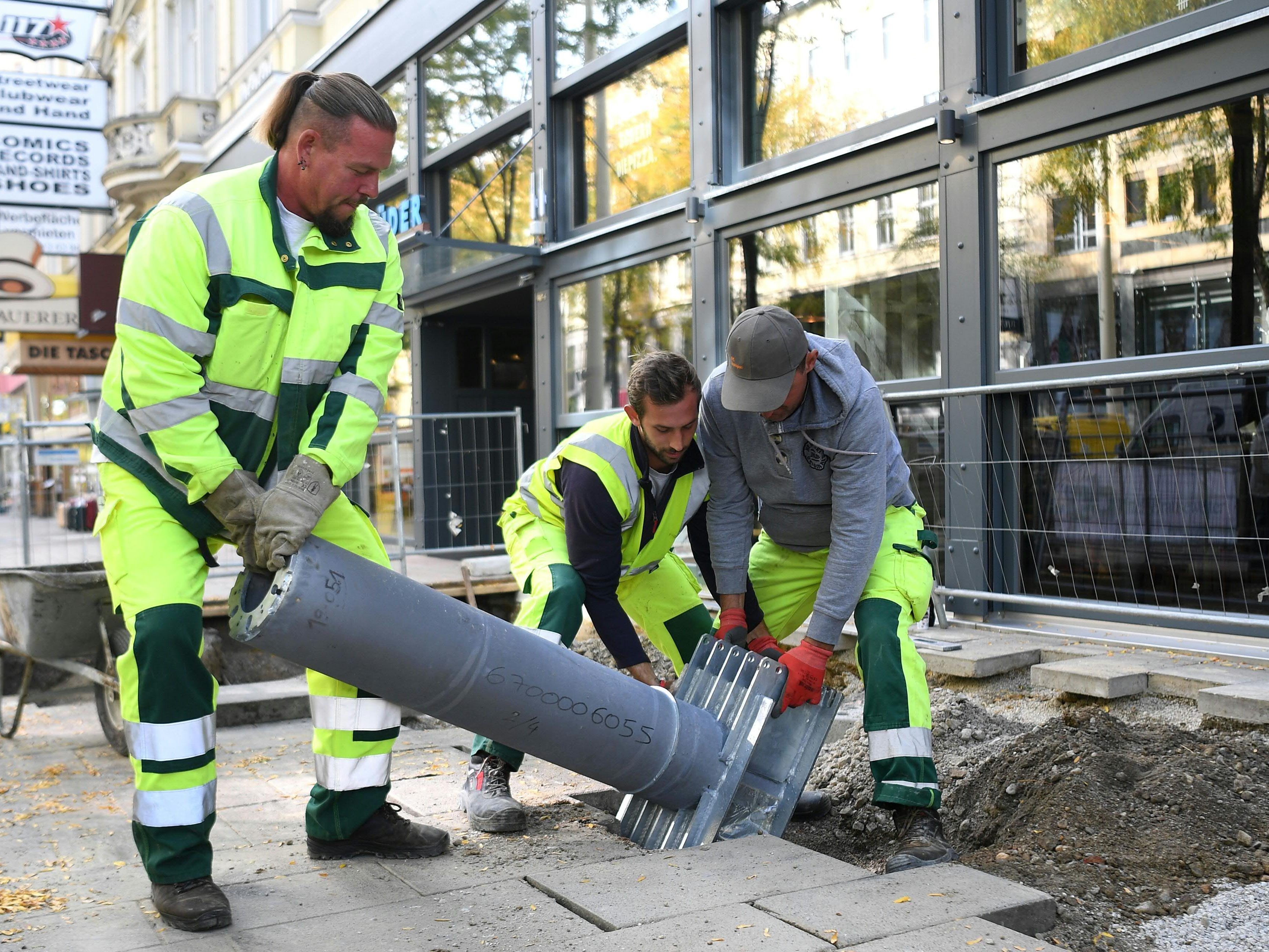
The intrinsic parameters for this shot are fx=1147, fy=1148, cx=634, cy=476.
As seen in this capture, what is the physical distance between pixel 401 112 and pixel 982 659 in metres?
9.83

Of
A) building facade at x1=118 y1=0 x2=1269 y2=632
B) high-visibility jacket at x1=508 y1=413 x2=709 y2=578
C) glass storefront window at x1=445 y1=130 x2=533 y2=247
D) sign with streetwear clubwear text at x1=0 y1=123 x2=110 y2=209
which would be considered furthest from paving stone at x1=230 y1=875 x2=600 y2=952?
sign with streetwear clubwear text at x1=0 y1=123 x2=110 y2=209

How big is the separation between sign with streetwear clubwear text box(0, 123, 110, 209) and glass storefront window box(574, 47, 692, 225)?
6.95m

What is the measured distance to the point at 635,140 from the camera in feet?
30.5

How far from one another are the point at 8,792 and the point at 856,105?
5.87 m

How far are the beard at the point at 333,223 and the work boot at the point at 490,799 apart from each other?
5.89ft

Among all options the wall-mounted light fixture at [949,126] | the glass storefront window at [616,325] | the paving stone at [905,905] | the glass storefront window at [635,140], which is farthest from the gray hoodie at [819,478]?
the glass storefront window at [635,140]

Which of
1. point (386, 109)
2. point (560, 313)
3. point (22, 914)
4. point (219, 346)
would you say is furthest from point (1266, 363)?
point (560, 313)

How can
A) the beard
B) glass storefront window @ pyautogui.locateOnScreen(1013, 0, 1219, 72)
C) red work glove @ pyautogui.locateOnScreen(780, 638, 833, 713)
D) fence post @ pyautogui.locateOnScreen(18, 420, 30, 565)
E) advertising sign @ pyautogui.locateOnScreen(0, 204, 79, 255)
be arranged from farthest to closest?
advertising sign @ pyautogui.locateOnScreen(0, 204, 79, 255)
fence post @ pyautogui.locateOnScreen(18, 420, 30, 565)
glass storefront window @ pyautogui.locateOnScreen(1013, 0, 1219, 72)
red work glove @ pyautogui.locateOnScreen(780, 638, 833, 713)
the beard

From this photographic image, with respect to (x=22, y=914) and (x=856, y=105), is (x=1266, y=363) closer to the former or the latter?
(x=856, y=105)

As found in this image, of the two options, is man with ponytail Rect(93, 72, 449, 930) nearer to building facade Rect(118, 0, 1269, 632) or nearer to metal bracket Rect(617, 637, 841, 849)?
metal bracket Rect(617, 637, 841, 849)

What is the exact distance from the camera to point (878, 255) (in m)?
6.78

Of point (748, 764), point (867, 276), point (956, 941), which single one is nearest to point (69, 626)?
→ point (748, 764)

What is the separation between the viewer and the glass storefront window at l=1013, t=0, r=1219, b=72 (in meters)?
5.33

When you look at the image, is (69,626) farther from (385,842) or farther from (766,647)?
(766,647)
